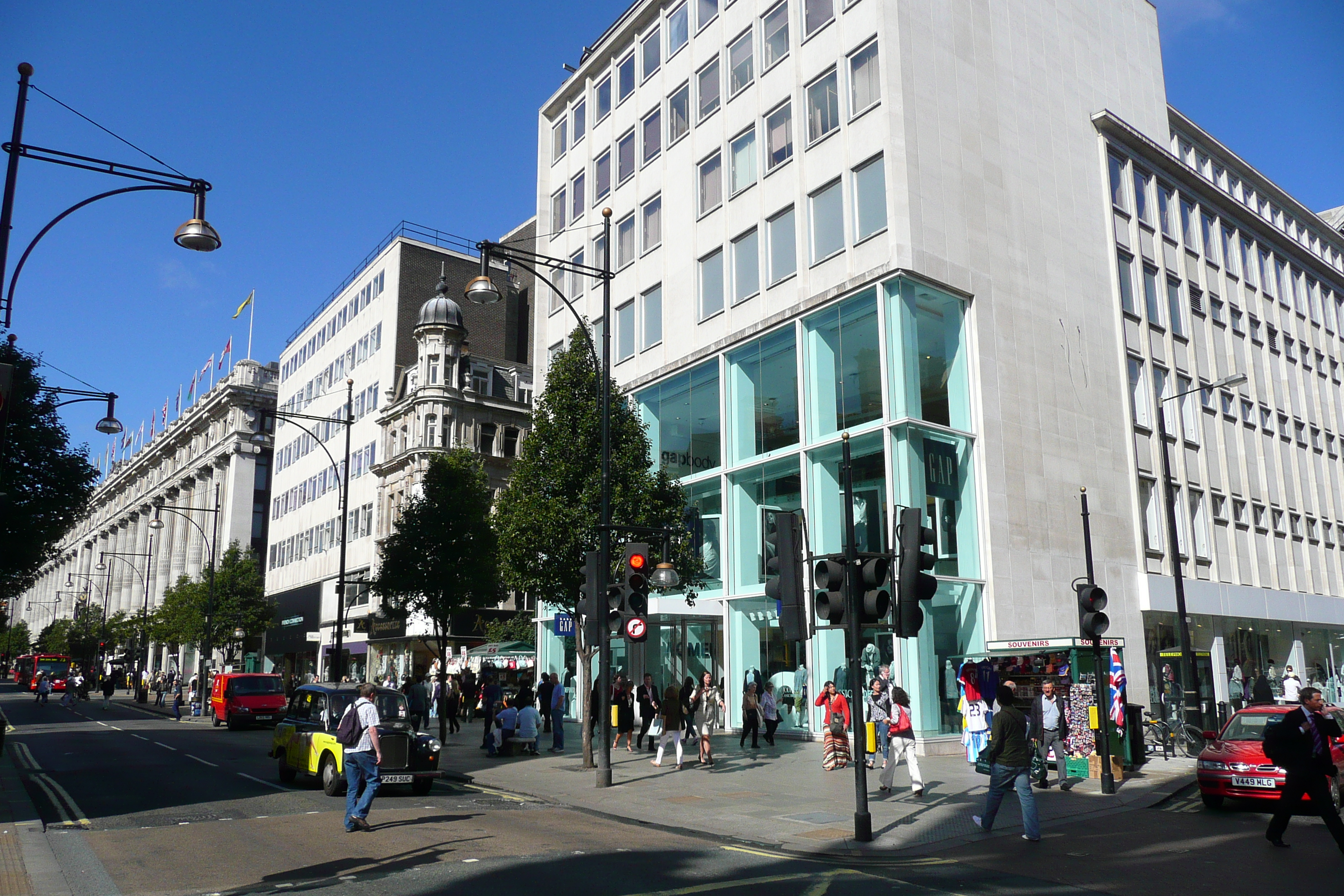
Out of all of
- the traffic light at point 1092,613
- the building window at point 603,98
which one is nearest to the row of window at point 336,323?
the building window at point 603,98

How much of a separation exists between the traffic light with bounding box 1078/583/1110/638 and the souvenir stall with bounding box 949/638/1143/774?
2.89ft

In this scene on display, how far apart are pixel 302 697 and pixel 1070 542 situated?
814 inches

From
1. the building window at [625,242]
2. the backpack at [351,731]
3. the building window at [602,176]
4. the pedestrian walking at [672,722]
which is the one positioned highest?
the building window at [602,176]

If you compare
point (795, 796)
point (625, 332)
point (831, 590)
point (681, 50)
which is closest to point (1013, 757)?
point (831, 590)

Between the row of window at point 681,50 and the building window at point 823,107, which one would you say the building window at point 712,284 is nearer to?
the building window at point 823,107

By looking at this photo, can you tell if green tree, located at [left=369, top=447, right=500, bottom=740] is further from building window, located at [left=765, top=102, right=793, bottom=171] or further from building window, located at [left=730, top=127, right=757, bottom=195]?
building window, located at [left=765, top=102, right=793, bottom=171]

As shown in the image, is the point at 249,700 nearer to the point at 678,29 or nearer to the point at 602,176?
the point at 602,176

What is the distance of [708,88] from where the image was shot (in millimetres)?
33625

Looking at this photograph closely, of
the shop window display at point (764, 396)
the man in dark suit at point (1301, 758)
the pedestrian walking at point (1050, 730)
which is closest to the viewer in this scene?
the man in dark suit at point (1301, 758)

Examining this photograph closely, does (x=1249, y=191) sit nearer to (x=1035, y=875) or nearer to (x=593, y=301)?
(x=593, y=301)

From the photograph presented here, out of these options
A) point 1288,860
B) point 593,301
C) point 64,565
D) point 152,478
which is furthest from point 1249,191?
point 64,565

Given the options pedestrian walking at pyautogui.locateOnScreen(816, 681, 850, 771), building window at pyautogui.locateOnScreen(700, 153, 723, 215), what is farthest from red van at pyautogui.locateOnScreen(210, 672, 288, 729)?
pedestrian walking at pyautogui.locateOnScreen(816, 681, 850, 771)

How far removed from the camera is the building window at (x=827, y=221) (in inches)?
1085

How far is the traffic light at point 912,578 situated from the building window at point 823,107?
765 inches
